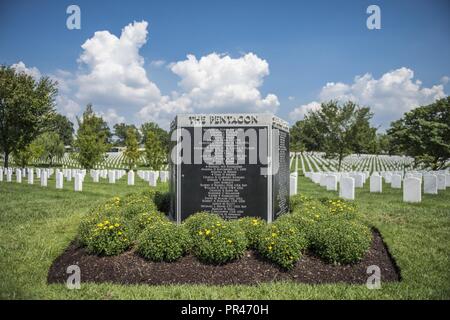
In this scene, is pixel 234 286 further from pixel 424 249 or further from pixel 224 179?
pixel 424 249

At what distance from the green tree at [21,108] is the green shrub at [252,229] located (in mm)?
23763

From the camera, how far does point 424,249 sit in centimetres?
722

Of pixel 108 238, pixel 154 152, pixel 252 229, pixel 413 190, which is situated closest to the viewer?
pixel 108 238

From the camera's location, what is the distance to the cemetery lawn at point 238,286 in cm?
516

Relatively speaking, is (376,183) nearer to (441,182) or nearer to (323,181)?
(323,181)

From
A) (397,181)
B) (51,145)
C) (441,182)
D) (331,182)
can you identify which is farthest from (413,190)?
(51,145)

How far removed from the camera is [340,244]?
622 centimetres

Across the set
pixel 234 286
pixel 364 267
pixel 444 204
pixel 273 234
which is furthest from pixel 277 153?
pixel 444 204

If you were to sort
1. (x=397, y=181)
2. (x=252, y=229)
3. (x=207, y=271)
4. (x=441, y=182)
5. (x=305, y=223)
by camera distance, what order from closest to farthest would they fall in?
(x=207, y=271)
(x=252, y=229)
(x=305, y=223)
(x=441, y=182)
(x=397, y=181)

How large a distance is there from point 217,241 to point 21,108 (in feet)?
80.6

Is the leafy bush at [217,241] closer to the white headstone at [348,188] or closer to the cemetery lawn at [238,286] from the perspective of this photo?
the cemetery lawn at [238,286]

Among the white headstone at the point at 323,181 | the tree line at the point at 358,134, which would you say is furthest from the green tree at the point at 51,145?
the white headstone at the point at 323,181

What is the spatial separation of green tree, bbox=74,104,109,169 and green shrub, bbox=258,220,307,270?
2803 centimetres

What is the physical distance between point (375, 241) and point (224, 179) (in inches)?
137
